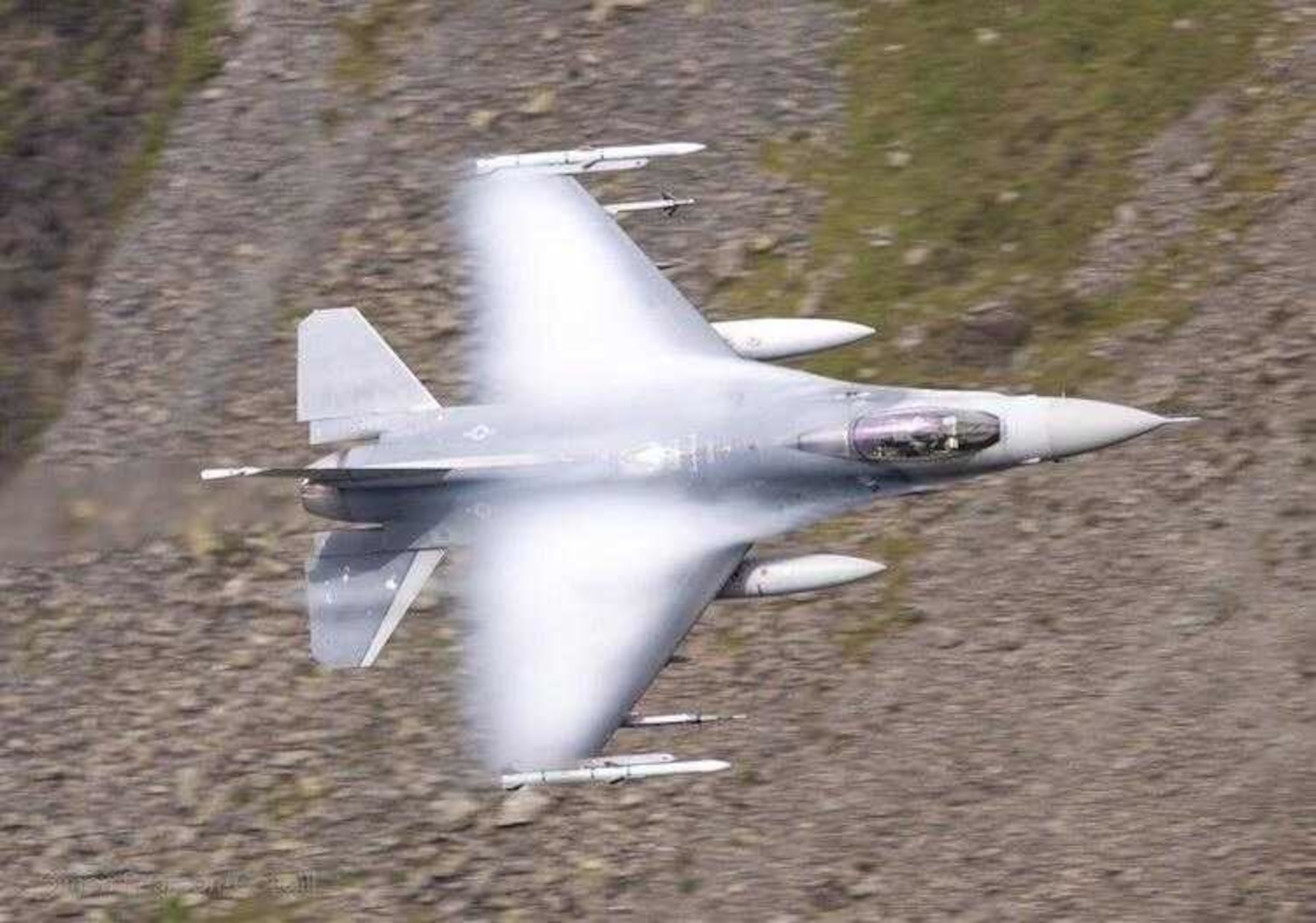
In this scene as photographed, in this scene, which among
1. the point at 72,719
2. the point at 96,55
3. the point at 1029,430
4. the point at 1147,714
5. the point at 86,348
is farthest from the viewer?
the point at 96,55

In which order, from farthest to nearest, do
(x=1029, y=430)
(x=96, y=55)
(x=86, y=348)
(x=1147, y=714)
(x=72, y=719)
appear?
(x=96, y=55)
(x=86, y=348)
(x=72, y=719)
(x=1147, y=714)
(x=1029, y=430)

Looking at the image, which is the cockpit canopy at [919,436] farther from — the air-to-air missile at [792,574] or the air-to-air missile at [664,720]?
the air-to-air missile at [664,720]

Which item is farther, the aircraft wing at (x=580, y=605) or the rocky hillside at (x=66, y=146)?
the rocky hillside at (x=66, y=146)

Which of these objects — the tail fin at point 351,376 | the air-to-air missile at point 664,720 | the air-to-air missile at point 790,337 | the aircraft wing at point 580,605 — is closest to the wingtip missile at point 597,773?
the aircraft wing at point 580,605

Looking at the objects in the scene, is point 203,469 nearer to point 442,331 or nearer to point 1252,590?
point 442,331

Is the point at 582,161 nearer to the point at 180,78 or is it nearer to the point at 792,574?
the point at 792,574

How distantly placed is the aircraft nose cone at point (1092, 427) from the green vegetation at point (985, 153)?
702 cm

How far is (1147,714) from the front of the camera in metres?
35.0

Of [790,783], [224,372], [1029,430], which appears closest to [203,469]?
[224,372]

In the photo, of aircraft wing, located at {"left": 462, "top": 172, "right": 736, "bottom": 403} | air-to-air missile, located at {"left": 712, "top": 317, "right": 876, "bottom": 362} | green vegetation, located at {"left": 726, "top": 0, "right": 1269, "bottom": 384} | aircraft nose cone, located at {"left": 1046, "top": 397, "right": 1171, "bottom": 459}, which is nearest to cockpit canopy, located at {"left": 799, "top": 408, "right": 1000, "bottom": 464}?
aircraft nose cone, located at {"left": 1046, "top": 397, "right": 1171, "bottom": 459}

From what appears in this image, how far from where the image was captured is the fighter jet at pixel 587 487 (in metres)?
33.5

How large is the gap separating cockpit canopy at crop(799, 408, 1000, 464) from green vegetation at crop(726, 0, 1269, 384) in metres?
7.19

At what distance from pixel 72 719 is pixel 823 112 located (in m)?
14.4

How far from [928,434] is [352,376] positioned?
24.0ft
